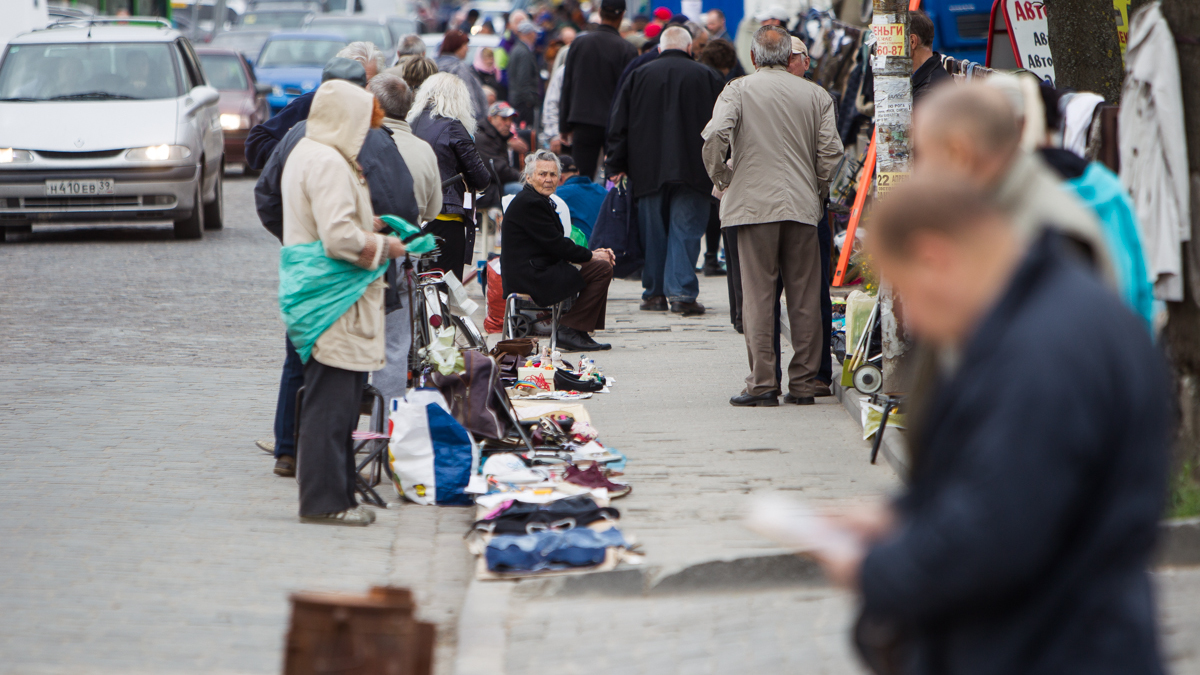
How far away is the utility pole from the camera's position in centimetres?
704

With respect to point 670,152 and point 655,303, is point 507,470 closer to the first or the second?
point 670,152

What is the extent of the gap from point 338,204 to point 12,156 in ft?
32.6

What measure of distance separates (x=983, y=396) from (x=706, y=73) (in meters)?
9.49

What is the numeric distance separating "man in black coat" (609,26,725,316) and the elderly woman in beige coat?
5439 mm

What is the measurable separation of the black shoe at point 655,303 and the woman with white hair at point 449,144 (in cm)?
283

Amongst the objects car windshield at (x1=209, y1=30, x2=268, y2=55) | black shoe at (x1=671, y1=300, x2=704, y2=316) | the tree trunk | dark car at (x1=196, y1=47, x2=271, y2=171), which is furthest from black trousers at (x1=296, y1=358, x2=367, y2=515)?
car windshield at (x1=209, y1=30, x2=268, y2=55)

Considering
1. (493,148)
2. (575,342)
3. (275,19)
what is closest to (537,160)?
(575,342)

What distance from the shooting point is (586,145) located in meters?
13.7

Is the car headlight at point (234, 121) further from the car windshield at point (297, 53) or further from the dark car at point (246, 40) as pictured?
the dark car at point (246, 40)

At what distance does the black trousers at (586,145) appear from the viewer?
13.6m

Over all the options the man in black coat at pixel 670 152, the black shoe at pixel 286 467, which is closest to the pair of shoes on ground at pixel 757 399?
the black shoe at pixel 286 467

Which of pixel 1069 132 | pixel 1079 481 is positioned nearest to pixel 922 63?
pixel 1069 132

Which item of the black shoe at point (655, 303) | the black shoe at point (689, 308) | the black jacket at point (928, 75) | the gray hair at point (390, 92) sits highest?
the black jacket at point (928, 75)

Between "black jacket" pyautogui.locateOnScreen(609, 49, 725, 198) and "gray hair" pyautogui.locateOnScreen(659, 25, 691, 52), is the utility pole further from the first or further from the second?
"gray hair" pyautogui.locateOnScreen(659, 25, 691, 52)
